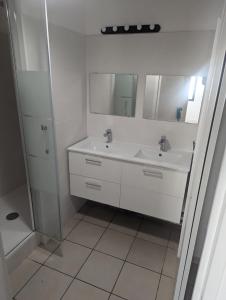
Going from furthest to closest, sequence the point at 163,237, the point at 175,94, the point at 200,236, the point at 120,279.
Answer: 1. the point at 163,237
2. the point at 175,94
3. the point at 120,279
4. the point at 200,236

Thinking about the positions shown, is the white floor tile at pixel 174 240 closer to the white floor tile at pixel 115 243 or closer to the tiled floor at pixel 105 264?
Result: the tiled floor at pixel 105 264

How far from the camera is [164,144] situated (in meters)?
2.12

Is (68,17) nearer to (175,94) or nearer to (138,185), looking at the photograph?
(175,94)

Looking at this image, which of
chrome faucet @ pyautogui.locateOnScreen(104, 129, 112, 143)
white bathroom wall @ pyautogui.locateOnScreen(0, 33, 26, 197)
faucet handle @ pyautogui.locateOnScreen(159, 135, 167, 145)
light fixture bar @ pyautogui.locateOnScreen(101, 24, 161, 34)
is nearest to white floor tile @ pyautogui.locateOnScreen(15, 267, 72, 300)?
white bathroom wall @ pyautogui.locateOnScreen(0, 33, 26, 197)

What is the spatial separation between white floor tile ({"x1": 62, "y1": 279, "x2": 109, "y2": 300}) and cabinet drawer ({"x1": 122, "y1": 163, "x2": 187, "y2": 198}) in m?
0.91

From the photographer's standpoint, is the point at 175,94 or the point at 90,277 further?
the point at 175,94

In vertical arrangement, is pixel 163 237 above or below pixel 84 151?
below

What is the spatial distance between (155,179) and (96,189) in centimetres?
65

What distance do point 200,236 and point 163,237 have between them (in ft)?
4.69

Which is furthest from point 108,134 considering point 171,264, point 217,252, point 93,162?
point 217,252

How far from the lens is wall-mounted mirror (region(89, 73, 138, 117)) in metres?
2.16

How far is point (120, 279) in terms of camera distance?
169 cm

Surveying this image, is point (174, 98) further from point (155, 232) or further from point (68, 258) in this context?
point (68, 258)

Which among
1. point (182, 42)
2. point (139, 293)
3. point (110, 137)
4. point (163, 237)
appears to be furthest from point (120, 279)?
point (182, 42)
